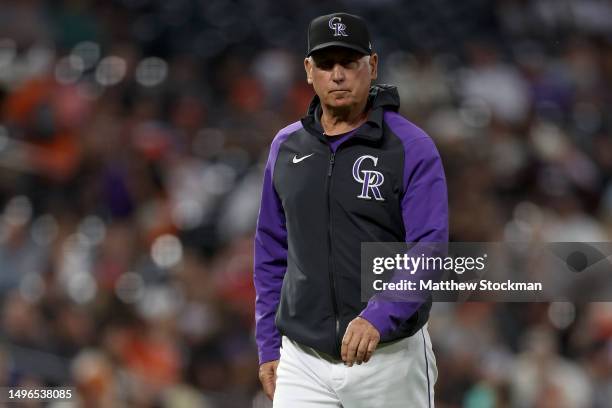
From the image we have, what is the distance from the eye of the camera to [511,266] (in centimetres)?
493

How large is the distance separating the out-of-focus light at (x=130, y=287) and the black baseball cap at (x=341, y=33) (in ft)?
12.5

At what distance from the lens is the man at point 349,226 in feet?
9.41

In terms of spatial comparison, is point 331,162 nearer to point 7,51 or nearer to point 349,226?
point 349,226

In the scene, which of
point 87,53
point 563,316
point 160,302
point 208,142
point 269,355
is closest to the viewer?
point 269,355

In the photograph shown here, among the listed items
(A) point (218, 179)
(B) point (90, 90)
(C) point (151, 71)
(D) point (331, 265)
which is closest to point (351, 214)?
(D) point (331, 265)

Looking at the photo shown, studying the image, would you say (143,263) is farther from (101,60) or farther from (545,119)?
(545,119)

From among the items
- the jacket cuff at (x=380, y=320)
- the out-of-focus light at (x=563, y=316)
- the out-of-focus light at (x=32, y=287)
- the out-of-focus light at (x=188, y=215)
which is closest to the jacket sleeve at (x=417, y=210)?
the jacket cuff at (x=380, y=320)

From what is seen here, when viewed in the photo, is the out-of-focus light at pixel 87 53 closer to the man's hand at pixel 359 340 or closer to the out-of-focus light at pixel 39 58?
the out-of-focus light at pixel 39 58

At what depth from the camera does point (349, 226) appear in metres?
2.92

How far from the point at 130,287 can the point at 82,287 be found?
0.29 m

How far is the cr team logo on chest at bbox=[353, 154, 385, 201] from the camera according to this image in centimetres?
290

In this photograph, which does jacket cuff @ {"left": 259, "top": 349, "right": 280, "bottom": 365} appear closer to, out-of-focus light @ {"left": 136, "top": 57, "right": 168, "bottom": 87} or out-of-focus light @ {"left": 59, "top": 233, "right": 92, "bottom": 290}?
out-of-focus light @ {"left": 59, "top": 233, "right": 92, "bottom": 290}

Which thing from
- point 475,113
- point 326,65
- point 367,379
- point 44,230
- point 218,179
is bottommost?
point 367,379

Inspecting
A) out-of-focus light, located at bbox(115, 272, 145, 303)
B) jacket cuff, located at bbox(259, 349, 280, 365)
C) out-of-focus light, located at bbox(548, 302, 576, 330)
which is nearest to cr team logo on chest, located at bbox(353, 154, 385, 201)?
jacket cuff, located at bbox(259, 349, 280, 365)
